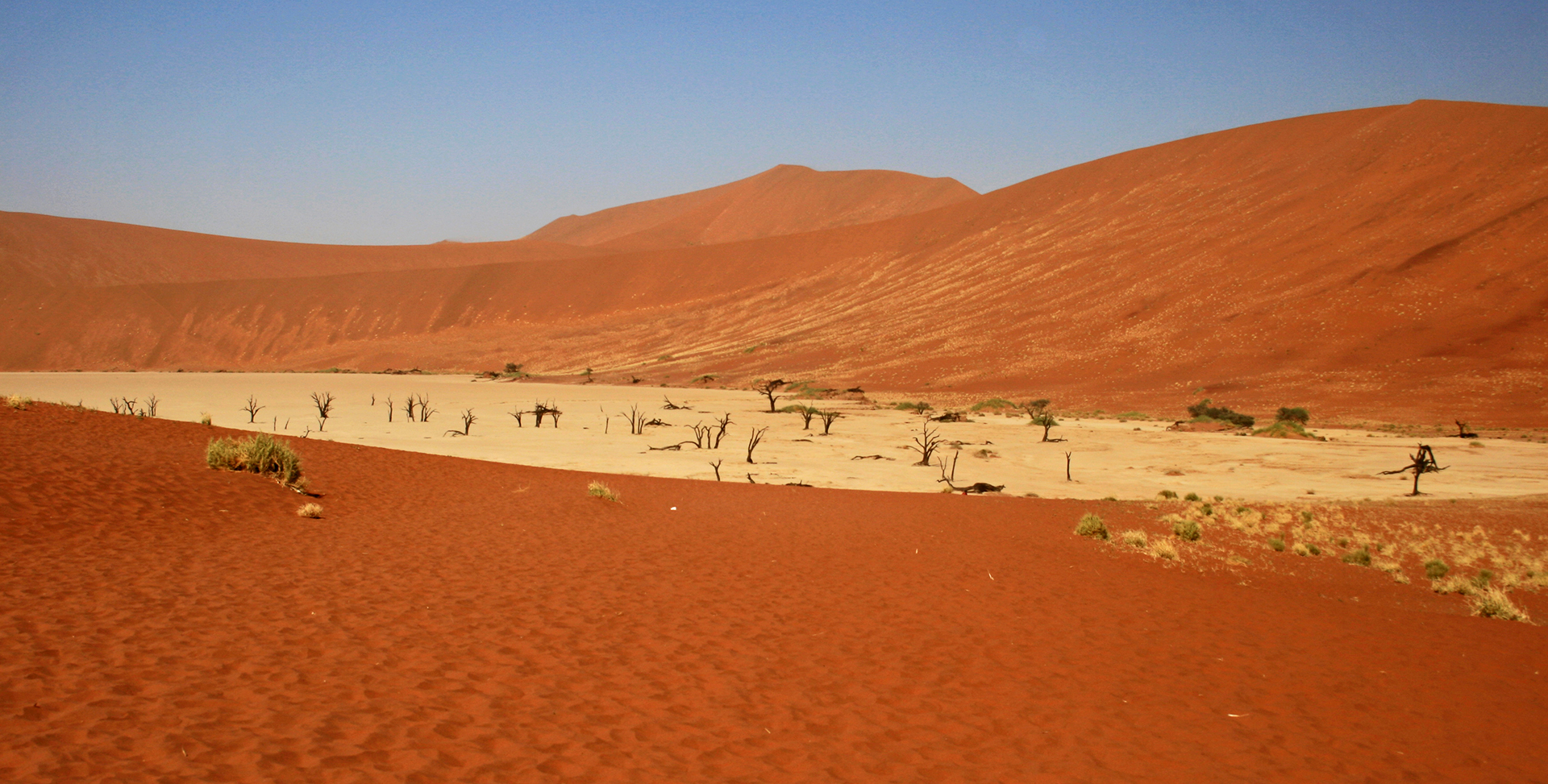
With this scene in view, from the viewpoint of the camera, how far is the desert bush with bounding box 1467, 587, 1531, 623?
912 centimetres

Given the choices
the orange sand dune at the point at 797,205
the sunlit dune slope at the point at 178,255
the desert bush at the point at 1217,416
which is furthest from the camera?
the orange sand dune at the point at 797,205

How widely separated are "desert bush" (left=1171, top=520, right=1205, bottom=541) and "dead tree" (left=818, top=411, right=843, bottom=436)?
15908 mm

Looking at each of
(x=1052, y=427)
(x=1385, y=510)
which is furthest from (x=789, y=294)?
(x=1385, y=510)

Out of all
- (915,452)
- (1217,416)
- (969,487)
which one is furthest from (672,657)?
(1217,416)

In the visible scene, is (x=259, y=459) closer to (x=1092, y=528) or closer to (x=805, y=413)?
(x=1092, y=528)

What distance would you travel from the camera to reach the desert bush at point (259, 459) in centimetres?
1321

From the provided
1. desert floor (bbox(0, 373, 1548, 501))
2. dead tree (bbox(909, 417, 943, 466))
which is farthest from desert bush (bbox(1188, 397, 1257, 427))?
dead tree (bbox(909, 417, 943, 466))

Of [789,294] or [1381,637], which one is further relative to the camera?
[789,294]

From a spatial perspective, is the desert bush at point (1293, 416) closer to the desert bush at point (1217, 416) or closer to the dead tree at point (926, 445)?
the desert bush at point (1217, 416)

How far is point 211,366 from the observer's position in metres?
81.0

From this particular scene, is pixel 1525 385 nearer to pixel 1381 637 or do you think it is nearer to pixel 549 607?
pixel 1381 637

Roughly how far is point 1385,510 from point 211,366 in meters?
91.0

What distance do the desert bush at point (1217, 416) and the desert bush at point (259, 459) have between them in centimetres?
2876

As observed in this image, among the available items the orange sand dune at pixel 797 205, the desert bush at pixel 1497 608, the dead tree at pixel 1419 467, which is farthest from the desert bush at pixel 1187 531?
the orange sand dune at pixel 797 205
